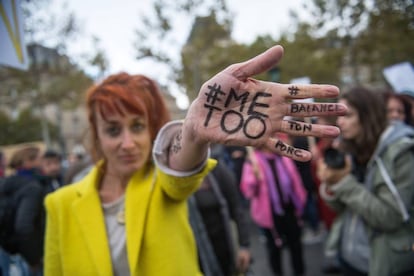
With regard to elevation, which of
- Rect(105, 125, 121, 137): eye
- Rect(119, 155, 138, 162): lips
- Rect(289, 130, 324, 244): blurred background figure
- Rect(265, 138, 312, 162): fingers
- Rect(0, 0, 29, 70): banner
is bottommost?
Rect(289, 130, 324, 244): blurred background figure

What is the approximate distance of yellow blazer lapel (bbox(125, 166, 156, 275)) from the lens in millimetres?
1260

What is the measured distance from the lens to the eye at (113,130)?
1.49 meters

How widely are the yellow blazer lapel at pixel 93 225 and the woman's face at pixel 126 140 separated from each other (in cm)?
17

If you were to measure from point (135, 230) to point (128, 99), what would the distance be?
0.54m

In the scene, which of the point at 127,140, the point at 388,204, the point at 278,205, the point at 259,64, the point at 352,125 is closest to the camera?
the point at 259,64

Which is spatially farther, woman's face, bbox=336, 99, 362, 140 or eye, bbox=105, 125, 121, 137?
woman's face, bbox=336, 99, 362, 140

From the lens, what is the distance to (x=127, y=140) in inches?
56.8

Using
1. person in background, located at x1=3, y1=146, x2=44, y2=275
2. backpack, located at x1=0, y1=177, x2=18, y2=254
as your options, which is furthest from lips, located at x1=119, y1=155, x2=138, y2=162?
backpack, located at x1=0, y1=177, x2=18, y2=254

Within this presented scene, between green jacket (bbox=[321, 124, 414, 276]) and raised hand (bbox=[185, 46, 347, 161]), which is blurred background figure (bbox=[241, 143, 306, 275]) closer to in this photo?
green jacket (bbox=[321, 124, 414, 276])

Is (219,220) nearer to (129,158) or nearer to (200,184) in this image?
(200,184)

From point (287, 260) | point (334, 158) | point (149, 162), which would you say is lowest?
point (287, 260)

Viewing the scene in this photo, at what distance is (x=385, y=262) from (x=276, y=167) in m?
1.87

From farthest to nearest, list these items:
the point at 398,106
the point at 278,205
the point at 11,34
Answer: the point at 278,205 < the point at 398,106 < the point at 11,34

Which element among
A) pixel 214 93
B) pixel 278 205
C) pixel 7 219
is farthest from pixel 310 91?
pixel 278 205
